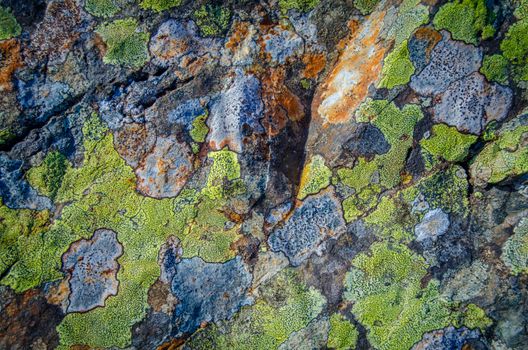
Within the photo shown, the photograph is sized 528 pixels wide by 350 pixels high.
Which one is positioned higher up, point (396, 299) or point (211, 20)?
point (211, 20)

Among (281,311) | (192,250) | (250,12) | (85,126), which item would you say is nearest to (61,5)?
(85,126)

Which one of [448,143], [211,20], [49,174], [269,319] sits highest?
[211,20]

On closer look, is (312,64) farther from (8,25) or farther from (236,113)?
(8,25)

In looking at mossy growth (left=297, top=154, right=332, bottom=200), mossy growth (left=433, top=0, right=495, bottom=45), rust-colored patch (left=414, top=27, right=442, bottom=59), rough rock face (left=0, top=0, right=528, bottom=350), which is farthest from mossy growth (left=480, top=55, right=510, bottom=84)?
mossy growth (left=297, top=154, right=332, bottom=200)

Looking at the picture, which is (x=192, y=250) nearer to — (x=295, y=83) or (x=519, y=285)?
(x=295, y=83)

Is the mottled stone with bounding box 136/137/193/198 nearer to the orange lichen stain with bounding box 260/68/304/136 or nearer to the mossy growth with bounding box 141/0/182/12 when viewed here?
the orange lichen stain with bounding box 260/68/304/136

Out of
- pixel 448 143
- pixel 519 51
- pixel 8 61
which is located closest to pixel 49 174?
pixel 8 61

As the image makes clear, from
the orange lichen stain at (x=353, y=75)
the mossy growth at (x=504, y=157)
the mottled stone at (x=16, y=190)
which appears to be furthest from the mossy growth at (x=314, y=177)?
the mottled stone at (x=16, y=190)
